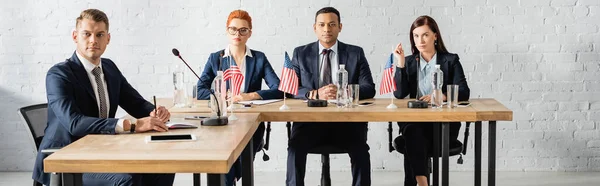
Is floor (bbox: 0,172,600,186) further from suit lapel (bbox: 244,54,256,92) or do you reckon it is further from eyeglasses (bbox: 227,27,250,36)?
eyeglasses (bbox: 227,27,250,36)

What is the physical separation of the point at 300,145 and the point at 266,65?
757 millimetres

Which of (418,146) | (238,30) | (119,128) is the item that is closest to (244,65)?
(238,30)

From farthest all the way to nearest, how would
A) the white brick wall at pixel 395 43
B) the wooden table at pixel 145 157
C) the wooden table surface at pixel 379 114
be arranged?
the white brick wall at pixel 395 43, the wooden table surface at pixel 379 114, the wooden table at pixel 145 157

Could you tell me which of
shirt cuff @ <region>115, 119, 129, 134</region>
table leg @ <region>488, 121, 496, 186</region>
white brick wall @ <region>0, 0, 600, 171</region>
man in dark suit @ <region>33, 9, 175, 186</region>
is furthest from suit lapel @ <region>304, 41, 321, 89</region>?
shirt cuff @ <region>115, 119, 129, 134</region>

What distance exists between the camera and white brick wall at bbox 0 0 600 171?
5.85 metres

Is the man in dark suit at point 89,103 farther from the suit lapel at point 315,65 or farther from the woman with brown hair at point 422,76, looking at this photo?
the woman with brown hair at point 422,76

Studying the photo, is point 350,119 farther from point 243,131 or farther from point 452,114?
point 243,131

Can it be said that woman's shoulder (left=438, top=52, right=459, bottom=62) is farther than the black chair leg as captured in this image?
Yes

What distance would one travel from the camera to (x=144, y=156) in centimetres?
271

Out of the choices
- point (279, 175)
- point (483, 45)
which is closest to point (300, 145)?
point (279, 175)

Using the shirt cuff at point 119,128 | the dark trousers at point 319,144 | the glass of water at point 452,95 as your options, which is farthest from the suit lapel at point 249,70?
the shirt cuff at point 119,128

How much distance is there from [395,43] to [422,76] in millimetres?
1070

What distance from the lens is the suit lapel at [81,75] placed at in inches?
146

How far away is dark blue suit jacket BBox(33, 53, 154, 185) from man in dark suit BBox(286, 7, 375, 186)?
1.13 m
